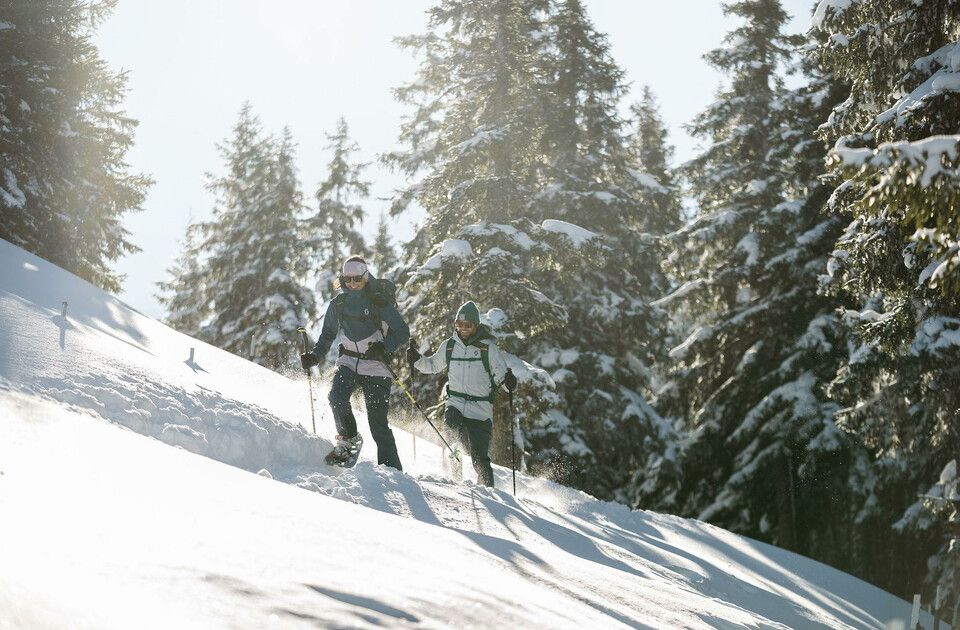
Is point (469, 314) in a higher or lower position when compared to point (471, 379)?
higher

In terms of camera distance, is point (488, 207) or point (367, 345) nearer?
point (367, 345)

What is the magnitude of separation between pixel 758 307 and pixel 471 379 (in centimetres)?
1263

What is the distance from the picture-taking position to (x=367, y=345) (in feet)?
28.3

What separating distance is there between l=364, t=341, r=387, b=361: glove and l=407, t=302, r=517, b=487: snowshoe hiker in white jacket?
4.42 ft

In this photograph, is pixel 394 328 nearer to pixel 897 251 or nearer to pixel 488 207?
pixel 897 251

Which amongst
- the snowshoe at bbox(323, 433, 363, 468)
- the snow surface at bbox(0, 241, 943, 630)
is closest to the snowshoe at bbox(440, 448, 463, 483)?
the snow surface at bbox(0, 241, 943, 630)

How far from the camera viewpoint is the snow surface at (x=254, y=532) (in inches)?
119

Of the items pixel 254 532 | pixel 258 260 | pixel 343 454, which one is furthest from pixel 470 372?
pixel 258 260

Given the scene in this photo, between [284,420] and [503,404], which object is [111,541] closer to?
[284,420]

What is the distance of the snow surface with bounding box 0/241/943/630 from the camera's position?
119 inches

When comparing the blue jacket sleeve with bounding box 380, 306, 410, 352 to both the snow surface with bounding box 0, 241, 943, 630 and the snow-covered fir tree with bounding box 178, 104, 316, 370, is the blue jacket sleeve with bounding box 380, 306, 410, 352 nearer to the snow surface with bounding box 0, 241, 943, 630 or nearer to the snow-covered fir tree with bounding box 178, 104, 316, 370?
the snow surface with bounding box 0, 241, 943, 630

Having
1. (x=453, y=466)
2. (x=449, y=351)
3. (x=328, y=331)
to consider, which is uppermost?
(x=449, y=351)

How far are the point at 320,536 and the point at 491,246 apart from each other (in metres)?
12.6

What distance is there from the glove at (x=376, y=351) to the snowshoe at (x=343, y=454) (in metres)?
0.87
